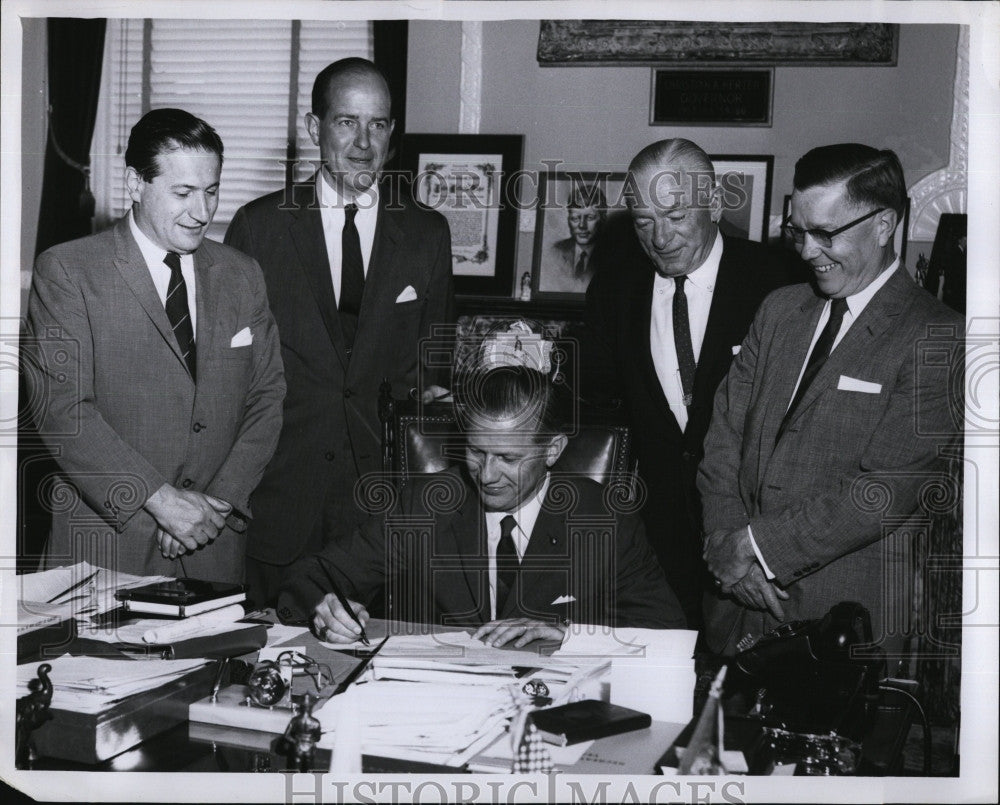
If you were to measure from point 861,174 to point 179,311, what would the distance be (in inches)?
67.3

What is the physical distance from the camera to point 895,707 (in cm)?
173

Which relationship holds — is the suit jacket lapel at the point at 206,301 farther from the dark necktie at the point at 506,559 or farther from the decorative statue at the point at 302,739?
the decorative statue at the point at 302,739

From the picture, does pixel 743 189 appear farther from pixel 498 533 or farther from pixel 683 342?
pixel 498 533

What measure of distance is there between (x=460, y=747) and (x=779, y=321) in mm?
Result: 1362

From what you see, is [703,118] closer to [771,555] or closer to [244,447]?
[771,555]

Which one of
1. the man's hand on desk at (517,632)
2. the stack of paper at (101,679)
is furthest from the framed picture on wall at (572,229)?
Answer: the stack of paper at (101,679)

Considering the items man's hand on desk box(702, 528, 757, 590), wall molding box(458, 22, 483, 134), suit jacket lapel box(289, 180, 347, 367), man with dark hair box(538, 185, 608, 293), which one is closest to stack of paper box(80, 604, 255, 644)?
suit jacket lapel box(289, 180, 347, 367)

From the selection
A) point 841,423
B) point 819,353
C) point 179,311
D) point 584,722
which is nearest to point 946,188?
point 819,353

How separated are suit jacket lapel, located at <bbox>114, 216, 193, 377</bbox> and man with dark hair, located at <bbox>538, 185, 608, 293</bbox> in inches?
43.5

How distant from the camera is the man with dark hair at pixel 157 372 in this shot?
93.0 inches

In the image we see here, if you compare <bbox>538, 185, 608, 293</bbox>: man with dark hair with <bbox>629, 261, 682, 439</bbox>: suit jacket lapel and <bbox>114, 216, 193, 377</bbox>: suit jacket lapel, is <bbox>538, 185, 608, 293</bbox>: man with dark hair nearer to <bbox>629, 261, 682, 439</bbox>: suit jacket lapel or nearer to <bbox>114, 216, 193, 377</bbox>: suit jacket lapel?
<bbox>629, 261, 682, 439</bbox>: suit jacket lapel

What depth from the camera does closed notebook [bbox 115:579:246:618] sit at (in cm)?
187

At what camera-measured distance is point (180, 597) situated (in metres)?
1.89

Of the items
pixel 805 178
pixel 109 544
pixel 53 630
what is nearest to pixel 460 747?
pixel 53 630
